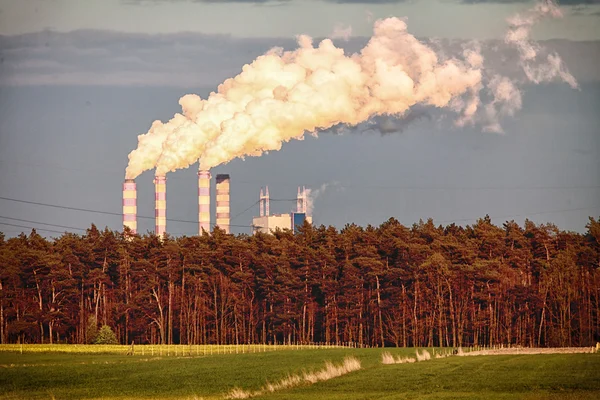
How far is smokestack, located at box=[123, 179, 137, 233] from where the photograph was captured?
156750 mm

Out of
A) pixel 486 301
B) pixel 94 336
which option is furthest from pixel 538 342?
pixel 94 336

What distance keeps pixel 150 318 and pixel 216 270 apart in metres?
8.49

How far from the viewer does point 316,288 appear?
12606 cm

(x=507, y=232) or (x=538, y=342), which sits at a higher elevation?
(x=507, y=232)

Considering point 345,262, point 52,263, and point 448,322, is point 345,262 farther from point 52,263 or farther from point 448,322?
point 52,263

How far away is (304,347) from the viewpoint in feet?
374

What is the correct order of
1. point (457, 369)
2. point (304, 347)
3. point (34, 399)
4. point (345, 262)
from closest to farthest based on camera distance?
point (34, 399) < point (457, 369) < point (304, 347) < point (345, 262)

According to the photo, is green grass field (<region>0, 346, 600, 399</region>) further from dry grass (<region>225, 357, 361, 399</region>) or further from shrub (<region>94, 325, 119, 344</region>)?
shrub (<region>94, 325, 119, 344</region>)

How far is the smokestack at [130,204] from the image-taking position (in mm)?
156750

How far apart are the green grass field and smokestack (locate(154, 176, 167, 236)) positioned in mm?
60188

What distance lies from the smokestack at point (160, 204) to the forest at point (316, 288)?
71.6ft

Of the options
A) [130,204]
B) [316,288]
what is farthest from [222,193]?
[316,288]

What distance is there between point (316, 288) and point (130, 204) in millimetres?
41805

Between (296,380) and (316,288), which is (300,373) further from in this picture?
(316,288)
